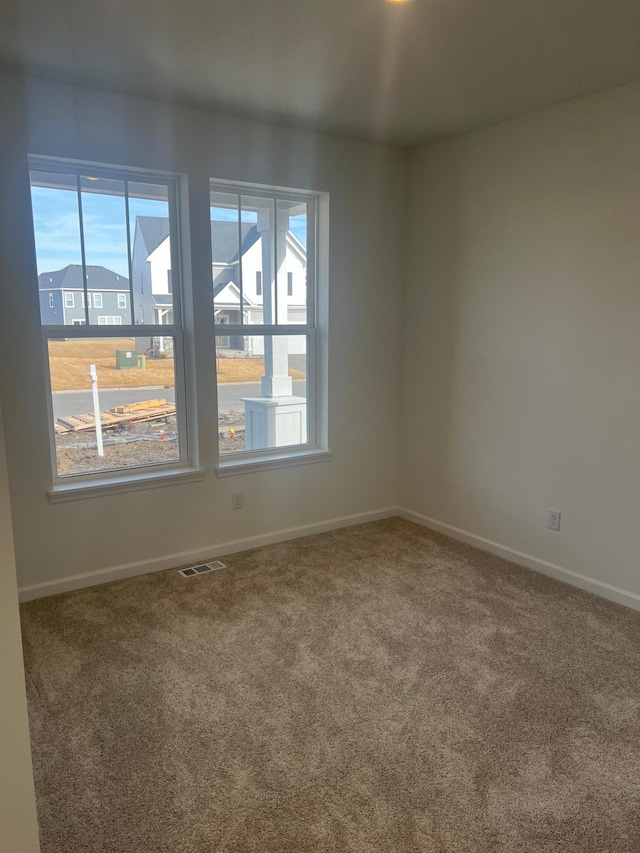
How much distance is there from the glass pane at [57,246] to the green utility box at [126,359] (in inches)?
12.0

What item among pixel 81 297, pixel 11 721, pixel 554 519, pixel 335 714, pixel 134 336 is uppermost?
pixel 81 297

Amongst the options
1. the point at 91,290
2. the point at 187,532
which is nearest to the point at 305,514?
the point at 187,532

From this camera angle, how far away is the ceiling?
2.15 m

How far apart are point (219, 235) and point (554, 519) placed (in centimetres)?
261

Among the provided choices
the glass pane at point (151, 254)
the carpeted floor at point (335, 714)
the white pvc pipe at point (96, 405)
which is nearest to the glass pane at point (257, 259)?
the glass pane at point (151, 254)

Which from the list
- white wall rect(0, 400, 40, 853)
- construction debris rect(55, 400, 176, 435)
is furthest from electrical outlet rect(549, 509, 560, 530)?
white wall rect(0, 400, 40, 853)

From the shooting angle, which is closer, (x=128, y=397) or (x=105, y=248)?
(x=105, y=248)

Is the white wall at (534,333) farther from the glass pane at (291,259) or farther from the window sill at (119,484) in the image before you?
the window sill at (119,484)

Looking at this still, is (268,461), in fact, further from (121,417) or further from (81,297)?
(81,297)

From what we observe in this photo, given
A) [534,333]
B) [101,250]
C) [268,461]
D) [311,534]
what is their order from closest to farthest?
[101,250]
[534,333]
[268,461]
[311,534]

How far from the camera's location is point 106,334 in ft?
10.8

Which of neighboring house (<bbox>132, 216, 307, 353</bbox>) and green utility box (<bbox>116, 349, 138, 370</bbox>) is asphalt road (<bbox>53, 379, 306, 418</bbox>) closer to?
green utility box (<bbox>116, 349, 138, 370</bbox>)

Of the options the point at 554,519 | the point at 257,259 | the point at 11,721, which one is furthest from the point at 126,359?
the point at 554,519

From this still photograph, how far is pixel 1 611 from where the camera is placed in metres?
1.12
